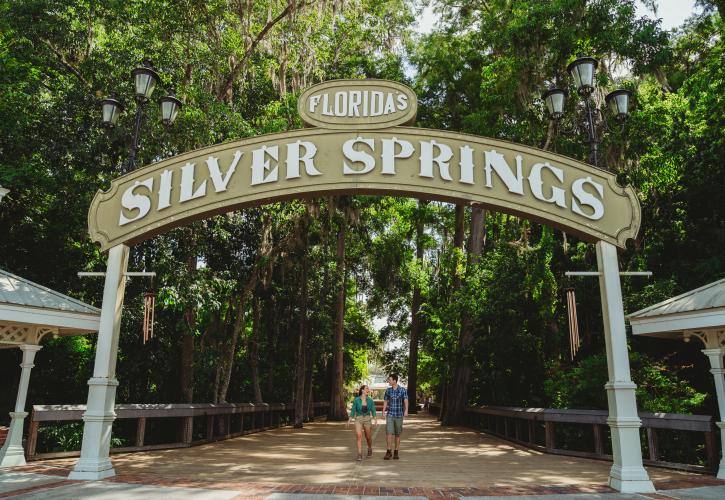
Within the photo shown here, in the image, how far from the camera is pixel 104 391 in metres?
6.82

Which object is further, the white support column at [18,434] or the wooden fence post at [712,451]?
the white support column at [18,434]

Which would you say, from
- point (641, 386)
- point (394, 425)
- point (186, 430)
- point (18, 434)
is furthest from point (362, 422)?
point (641, 386)

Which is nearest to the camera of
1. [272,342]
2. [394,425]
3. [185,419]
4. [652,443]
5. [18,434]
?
[18,434]

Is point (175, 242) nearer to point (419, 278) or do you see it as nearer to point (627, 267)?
point (627, 267)

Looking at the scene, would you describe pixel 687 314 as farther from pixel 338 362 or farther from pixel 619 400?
pixel 338 362

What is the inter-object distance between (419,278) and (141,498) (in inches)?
746

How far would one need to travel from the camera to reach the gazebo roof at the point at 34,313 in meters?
7.07

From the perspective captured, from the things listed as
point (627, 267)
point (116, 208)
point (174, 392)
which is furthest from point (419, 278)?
point (116, 208)

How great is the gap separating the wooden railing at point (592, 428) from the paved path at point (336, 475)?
0.33 metres

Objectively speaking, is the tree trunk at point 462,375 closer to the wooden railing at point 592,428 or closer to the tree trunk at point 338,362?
the wooden railing at point 592,428

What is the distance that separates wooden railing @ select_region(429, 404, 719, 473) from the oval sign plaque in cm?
569

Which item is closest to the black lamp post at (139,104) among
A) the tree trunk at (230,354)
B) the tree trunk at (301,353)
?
the tree trunk at (230,354)

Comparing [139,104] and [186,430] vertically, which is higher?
[139,104]

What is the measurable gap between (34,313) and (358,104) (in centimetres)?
545
